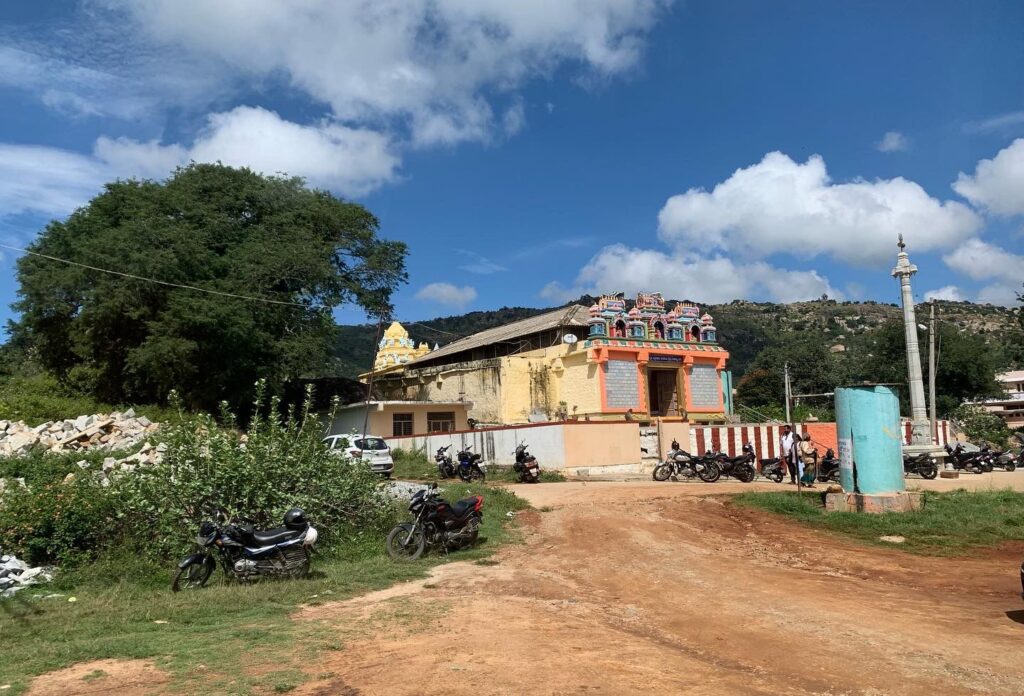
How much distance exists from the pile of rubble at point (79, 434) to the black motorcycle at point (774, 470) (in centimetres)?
1641

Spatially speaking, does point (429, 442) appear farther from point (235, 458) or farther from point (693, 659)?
point (693, 659)

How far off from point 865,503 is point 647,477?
1044cm

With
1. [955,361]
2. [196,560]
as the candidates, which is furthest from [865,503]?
[955,361]

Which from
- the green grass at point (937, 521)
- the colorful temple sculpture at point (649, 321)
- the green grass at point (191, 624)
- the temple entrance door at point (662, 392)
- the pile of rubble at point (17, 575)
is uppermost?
the colorful temple sculpture at point (649, 321)

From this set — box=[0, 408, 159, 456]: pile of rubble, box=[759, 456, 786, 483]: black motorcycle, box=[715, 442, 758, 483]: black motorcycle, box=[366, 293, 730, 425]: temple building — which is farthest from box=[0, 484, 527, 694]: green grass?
box=[366, 293, 730, 425]: temple building

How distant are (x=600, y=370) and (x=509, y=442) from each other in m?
7.81

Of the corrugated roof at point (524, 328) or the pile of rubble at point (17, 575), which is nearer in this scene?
the pile of rubble at point (17, 575)

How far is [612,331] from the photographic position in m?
31.9

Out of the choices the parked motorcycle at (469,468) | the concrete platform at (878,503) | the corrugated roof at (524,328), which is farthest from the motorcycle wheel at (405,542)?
the corrugated roof at (524,328)

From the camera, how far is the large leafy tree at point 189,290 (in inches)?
1053

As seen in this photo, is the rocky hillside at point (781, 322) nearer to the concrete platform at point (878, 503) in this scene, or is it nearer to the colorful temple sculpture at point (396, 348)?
the colorful temple sculpture at point (396, 348)

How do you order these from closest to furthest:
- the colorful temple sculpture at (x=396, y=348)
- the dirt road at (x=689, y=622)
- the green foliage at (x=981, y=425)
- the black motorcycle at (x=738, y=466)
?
1. the dirt road at (x=689, y=622)
2. the black motorcycle at (x=738, y=466)
3. the green foliage at (x=981, y=425)
4. the colorful temple sculpture at (x=396, y=348)

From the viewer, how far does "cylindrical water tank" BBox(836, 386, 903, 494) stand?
13.5 metres

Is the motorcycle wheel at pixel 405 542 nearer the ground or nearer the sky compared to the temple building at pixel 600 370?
nearer the ground
